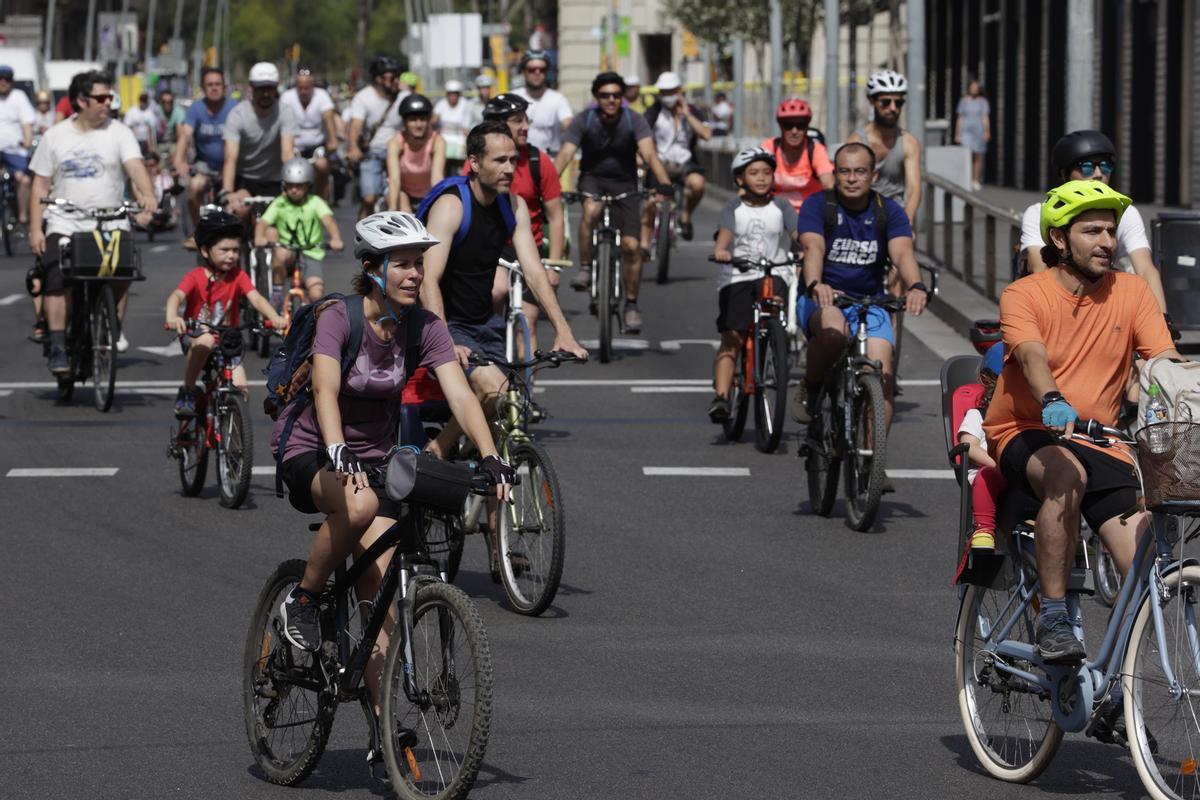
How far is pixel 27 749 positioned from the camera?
22.8ft

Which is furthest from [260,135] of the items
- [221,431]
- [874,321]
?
[874,321]

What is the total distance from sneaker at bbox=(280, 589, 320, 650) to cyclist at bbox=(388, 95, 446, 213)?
10.2m

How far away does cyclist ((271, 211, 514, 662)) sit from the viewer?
20.7 ft

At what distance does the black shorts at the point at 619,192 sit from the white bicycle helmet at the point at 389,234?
1110 centimetres

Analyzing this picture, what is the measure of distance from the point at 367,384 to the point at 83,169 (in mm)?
8741

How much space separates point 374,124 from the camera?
2231cm

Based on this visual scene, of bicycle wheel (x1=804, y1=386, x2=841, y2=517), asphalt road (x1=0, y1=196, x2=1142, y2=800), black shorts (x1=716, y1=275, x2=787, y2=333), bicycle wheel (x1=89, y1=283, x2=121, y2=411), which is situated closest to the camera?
asphalt road (x1=0, y1=196, x2=1142, y2=800)

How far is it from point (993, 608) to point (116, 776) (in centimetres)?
247

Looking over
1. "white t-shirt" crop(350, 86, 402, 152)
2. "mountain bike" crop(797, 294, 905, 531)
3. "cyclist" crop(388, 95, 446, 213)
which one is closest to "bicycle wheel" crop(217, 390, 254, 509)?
"mountain bike" crop(797, 294, 905, 531)

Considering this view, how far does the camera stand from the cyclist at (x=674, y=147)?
904 inches

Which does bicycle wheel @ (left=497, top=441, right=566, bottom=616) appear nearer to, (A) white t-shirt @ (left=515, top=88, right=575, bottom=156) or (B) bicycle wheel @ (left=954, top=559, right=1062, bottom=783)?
(B) bicycle wheel @ (left=954, top=559, right=1062, bottom=783)

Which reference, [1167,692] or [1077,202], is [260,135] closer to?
[1077,202]

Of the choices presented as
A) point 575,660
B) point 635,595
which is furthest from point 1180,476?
point 635,595

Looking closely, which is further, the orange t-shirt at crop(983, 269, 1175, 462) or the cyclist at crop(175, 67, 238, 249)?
the cyclist at crop(175, 67, 238, 249)
